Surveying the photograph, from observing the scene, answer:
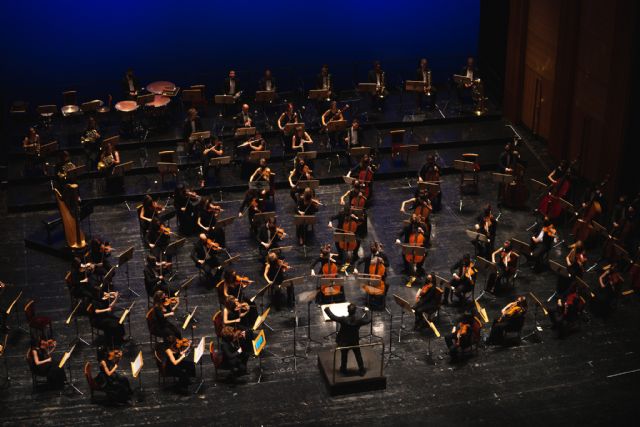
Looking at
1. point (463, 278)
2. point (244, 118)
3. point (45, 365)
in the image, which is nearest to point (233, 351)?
point (45, 365)

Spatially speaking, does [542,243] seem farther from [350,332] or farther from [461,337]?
[350,332]

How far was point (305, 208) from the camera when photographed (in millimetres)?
19000

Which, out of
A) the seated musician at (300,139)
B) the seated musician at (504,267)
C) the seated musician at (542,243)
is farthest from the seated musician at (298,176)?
the seated musician at (542,243)

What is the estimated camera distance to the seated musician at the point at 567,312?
1603 centimetres

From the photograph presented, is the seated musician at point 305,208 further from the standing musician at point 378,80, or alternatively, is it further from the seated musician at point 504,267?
the standing musician at point 378,80

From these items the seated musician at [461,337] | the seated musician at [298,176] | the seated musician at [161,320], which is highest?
the seated musician at [298,176]

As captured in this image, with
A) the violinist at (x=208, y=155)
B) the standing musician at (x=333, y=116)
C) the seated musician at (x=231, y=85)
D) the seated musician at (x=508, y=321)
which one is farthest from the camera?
the seated musician at (x=231, y=85)

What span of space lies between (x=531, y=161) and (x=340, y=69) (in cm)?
515

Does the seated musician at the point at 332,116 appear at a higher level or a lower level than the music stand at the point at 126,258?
higher

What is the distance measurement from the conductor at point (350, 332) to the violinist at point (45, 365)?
406cm

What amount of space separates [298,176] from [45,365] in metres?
6.75

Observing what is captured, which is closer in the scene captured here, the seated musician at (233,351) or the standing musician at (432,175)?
the seated musician at (233,351)

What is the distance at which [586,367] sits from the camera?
50.8 ft

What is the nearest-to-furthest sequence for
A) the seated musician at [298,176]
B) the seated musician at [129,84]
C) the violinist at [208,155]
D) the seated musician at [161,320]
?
1. the seated musician at [161,320]
2. the seated musician at [298,176]
3. the violinist at [208,155]
4. the seated musician at [129,84]
